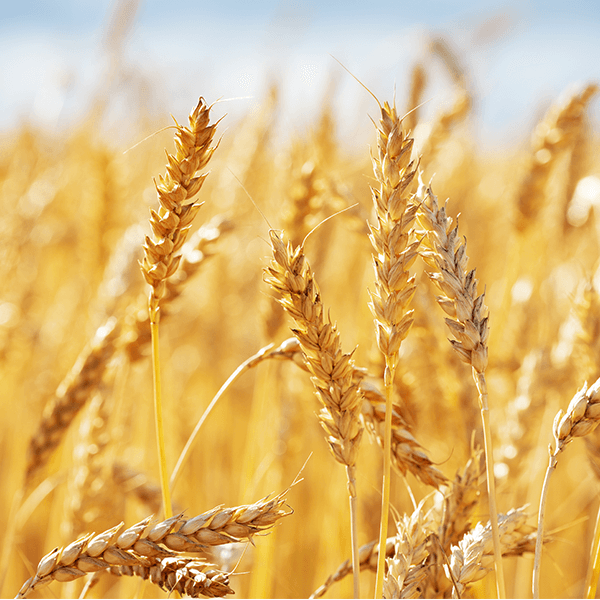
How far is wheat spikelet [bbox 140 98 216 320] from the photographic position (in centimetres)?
60

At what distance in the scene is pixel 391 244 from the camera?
0.57 metres

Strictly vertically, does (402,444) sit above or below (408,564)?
above

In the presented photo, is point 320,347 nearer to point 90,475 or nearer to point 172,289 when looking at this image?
point 172,289

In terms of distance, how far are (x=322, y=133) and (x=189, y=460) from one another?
1432mm

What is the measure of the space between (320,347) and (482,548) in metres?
0.33

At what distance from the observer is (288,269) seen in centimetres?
58

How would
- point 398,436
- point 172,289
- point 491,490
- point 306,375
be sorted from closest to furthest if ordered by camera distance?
point 491,490
point 398,436
point 172,289
point 306,375

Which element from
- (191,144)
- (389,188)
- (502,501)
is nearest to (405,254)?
(389,188)

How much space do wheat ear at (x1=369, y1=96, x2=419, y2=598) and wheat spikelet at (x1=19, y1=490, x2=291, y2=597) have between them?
0.49 ft

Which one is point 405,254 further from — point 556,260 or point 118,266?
point 556,260

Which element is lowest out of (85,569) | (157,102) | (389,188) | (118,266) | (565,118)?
(85,569)

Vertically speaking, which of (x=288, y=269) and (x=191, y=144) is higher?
(x=191, y=144)

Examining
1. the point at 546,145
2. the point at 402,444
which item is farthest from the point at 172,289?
the point at 546,145

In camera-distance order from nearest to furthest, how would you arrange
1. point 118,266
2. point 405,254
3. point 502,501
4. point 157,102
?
1. point 405,254
2. point 502,501
3. point 118,266
4. point 157,102
